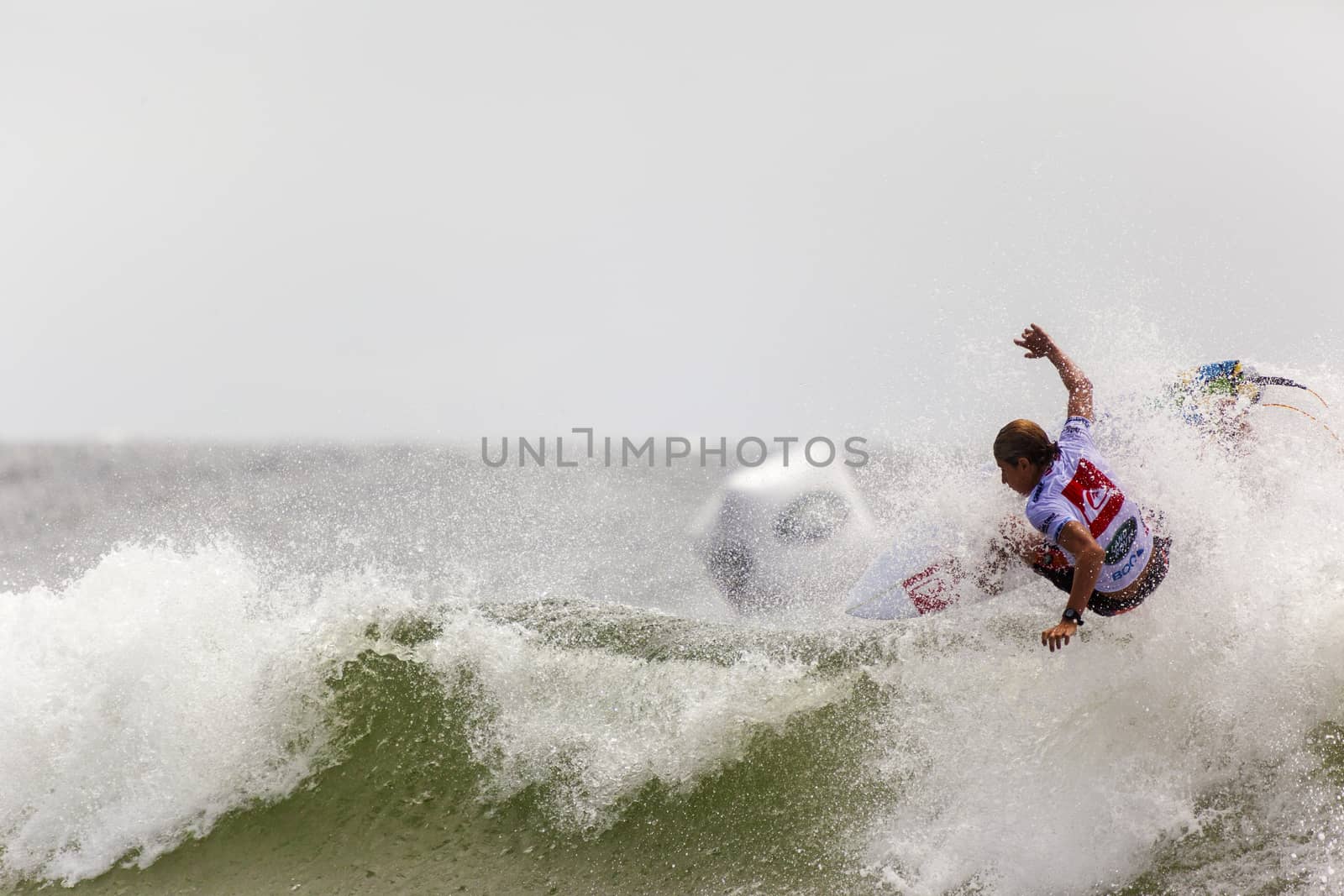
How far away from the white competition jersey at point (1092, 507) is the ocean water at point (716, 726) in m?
0.45

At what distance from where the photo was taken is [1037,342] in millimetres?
4504

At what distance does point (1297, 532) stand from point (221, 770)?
5.45 m

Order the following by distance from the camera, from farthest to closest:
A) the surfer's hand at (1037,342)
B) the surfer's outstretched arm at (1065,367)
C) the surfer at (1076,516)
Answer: the surfer's hand at (1037,342)
the surfer's outstretched arm at (1065,367)
the surfer at (1076,516)

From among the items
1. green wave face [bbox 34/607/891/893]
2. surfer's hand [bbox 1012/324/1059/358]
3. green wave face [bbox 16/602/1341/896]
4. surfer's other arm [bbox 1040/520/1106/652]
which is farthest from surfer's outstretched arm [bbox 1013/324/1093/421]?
green wave face [bbox 34/607/891/893]

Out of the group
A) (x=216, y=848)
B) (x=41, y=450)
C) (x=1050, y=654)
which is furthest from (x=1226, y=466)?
(x=41, y=450)

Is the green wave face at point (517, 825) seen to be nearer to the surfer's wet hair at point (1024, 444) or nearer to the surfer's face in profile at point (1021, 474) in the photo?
the surfer's face in profile at point (1021, 474)

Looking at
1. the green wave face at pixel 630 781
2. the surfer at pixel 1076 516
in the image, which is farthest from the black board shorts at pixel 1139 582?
the green wave face at pixel 630 781

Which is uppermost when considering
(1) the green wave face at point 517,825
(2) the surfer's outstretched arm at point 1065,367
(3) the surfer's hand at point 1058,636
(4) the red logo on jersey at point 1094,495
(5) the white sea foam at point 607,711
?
(2) the surfer's outstretched arm at point 1065,367

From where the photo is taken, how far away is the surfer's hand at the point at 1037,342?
4.47 m

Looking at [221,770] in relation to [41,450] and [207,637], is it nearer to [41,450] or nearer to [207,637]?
[207,637]

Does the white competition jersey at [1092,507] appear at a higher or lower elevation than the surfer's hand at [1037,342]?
lower

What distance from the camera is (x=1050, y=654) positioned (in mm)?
4582

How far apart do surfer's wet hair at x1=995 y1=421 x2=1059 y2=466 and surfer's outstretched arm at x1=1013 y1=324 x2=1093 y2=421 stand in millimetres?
632

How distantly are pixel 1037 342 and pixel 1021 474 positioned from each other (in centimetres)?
103
